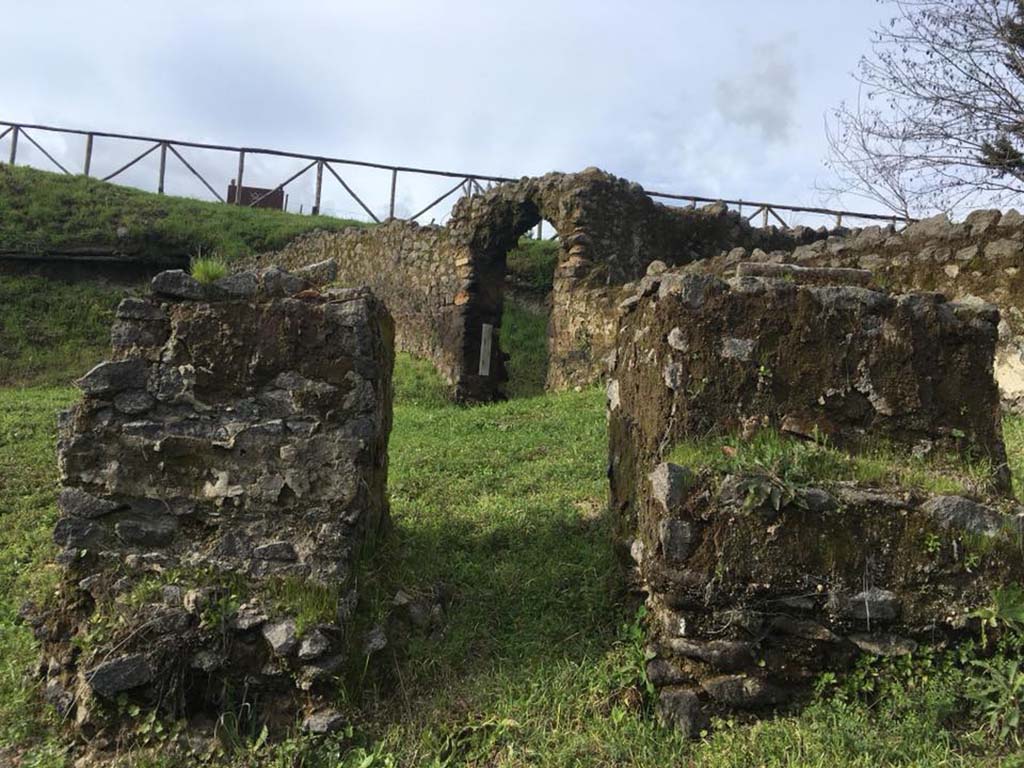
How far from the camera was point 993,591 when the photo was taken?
A: 2.97 metres

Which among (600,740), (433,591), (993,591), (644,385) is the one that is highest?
(644,385)

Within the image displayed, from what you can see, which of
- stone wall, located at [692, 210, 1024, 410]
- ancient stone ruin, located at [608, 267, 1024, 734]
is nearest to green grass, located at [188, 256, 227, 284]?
ancient stone ruin, located at [608, 267, 1024, 734]

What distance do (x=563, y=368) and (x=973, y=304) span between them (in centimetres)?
705

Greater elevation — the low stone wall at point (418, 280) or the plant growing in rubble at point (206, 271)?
the low stone wall at point (418, 280)

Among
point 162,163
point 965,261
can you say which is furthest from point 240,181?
point 965,261

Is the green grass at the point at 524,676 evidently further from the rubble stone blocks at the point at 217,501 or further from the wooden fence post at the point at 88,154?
the wooden fence post at the point at 88,154

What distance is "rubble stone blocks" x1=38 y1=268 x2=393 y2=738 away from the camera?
3252mm

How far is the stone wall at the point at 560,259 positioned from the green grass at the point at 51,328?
4.52m

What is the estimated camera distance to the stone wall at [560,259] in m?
10.5

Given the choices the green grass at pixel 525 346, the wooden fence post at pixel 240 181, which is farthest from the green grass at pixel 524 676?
the wooden fence post at pixel 240 181

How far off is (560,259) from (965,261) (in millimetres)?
5368

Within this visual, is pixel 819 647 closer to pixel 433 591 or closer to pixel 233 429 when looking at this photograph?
pixel 433 591

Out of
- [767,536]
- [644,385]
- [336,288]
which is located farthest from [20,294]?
[767,536]

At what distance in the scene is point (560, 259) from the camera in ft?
36.2
